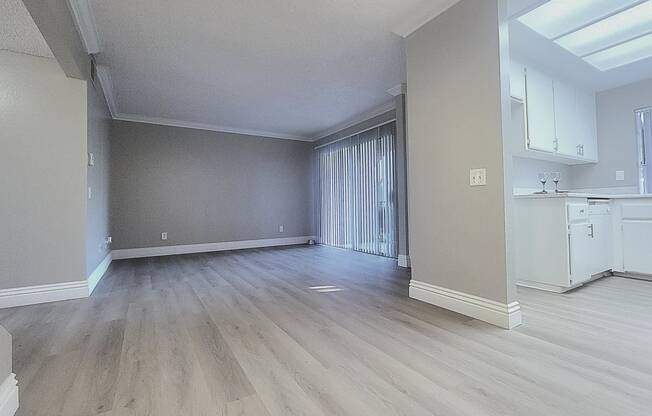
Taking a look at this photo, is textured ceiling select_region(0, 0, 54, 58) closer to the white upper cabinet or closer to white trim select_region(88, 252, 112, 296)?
white trim select_region(88, 252, 112, 296)

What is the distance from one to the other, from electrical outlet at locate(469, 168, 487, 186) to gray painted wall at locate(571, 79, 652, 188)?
10.0 feet

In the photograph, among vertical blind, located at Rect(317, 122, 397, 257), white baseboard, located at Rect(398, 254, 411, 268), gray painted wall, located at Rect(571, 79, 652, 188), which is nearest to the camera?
gray painted wall, located at Rect(571, 79, 652, 188)

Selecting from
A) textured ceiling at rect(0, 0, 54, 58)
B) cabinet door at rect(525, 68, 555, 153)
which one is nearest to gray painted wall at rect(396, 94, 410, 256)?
cabinet door at rect(525, 68, 555, 153)

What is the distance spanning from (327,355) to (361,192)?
153 inches

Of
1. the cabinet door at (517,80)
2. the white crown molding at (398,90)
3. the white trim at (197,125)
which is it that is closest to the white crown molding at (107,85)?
the white trim at (197,125)

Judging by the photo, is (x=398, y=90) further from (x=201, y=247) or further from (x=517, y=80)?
(x=201, y=247)

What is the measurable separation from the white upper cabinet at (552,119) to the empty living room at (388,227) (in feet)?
0.10

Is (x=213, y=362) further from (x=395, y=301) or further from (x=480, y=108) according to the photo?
(x=480, y=108)

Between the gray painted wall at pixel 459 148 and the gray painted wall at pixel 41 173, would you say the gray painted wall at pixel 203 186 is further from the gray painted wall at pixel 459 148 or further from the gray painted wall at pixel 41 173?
the gray painted wall at pixel 459 148

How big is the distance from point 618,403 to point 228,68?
155 inches

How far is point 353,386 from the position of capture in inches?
50.1

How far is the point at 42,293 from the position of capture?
2572 millimetres

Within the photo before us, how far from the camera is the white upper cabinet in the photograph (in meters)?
2.94

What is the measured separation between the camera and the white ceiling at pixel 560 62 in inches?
97.6
